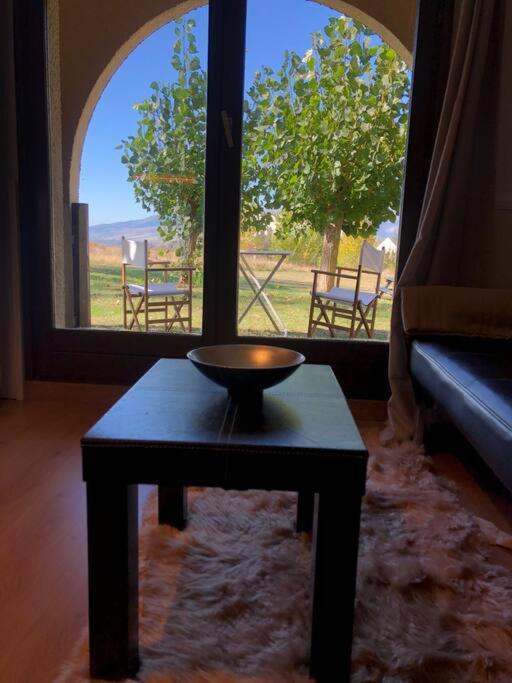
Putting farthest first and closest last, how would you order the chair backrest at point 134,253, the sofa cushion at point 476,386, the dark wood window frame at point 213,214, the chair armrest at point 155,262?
the chair backrest at point 134,253 → the chair armrest at point 155,262 → the dark wood window frame at point 213,214 → the sofa cushion at point 476,386

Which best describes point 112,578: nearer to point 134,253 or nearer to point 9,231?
point 9,231

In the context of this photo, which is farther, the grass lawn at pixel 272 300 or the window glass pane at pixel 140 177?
the grass lawn at pixel 272 300

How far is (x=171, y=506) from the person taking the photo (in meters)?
1.45

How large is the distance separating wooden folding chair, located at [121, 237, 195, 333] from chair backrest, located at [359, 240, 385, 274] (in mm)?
1122

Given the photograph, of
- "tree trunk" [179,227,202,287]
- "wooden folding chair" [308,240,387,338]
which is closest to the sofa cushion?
"wooden folding chair" [308,240,387,338]

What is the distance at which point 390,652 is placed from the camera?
1.03m

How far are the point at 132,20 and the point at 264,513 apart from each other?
2.93 metres

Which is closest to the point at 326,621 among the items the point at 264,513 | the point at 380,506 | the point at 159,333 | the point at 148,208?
the point at 264,513

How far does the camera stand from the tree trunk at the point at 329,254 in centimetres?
320

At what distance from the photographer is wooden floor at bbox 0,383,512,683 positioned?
3.53 ft

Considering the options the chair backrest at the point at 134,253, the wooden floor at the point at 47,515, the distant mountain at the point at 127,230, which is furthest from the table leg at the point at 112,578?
the chair backrest at the point at 134,253

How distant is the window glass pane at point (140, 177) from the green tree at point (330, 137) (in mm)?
366

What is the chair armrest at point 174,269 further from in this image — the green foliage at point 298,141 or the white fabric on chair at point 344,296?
the white fabric on chair at point 344,296

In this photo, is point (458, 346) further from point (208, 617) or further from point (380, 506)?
point (208, 617)
